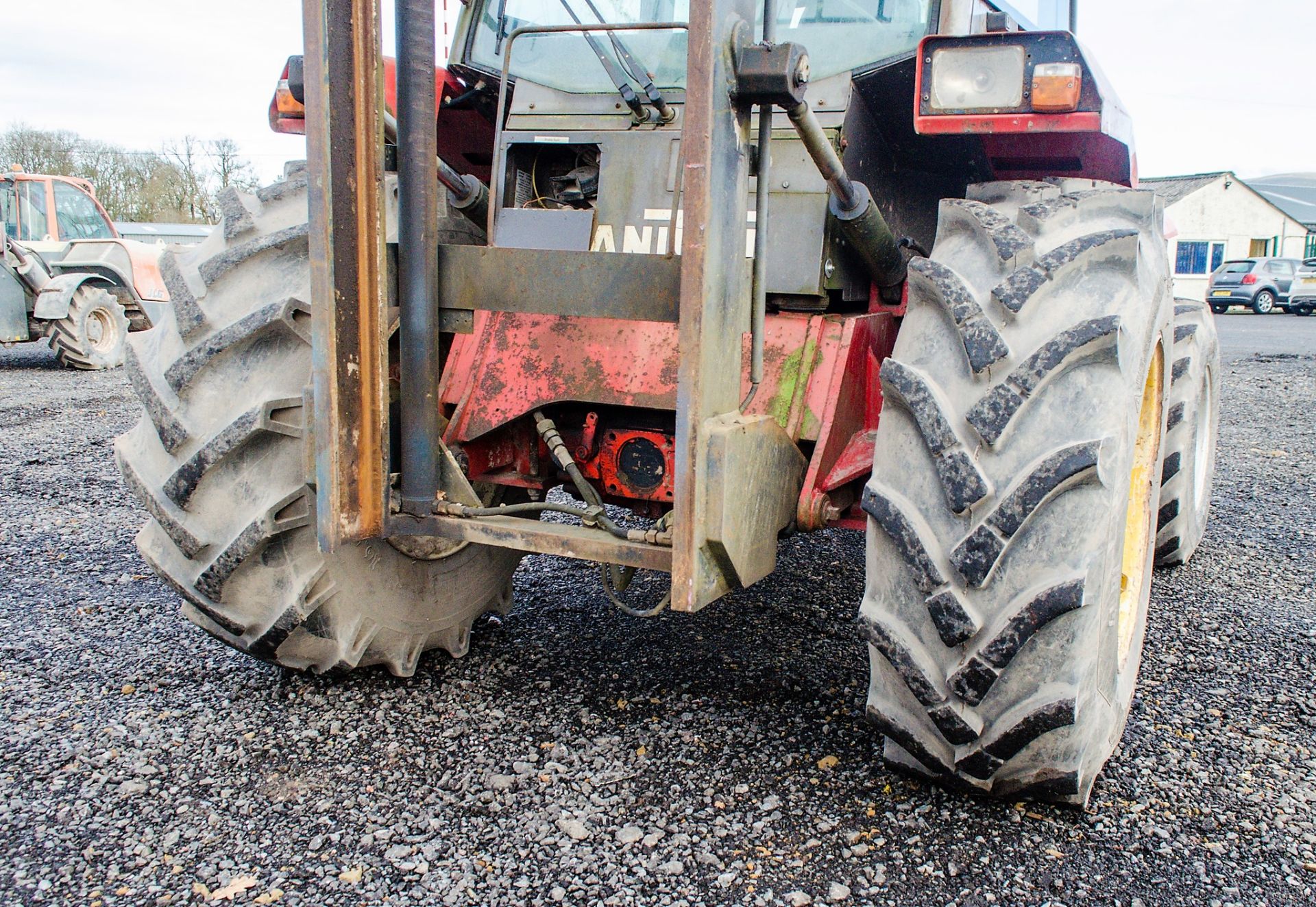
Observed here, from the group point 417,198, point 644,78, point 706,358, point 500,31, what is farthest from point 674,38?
point 706,358

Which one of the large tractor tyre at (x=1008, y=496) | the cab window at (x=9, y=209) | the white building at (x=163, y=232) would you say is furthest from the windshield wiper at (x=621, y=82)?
the white building at (x=163, y=232)

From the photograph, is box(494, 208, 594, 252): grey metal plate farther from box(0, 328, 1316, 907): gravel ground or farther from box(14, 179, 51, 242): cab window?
box(14, 179, 51, 242): cab window

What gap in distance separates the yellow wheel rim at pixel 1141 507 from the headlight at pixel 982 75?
771mm

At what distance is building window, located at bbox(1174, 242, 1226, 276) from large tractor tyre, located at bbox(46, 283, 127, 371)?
4146 cm

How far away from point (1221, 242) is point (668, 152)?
4736 cm

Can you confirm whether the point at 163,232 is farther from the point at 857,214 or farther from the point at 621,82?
the point at 857,214

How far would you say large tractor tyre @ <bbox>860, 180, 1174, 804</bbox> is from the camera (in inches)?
76.9

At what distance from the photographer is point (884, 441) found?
2.12 metres

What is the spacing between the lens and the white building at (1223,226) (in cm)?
4256

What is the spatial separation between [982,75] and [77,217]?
14.8 metres

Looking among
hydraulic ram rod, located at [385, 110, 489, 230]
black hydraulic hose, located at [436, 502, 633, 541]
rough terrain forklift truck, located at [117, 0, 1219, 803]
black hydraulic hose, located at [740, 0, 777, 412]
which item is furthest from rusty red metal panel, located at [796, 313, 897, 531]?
hydraulic ram rod, located at [385, 110, 489, 230]

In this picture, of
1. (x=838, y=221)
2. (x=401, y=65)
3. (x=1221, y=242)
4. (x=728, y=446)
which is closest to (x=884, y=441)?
(x=728, y=446)

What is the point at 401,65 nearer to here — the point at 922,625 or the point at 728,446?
the point at 728,446

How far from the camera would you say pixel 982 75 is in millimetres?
2412
